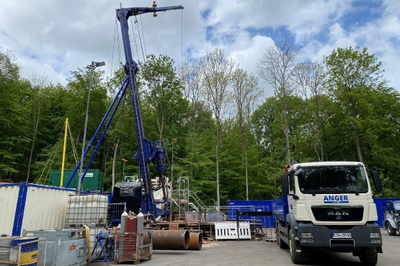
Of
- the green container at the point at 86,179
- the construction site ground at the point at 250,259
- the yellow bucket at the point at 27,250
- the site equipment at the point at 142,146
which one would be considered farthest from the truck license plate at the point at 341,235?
the green container at the point at 86,179

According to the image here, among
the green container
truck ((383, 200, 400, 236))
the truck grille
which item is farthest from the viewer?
the green container

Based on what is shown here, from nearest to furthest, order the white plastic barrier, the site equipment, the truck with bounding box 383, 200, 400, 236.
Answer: the white plastic barrier → the site equipment → the truck with bounding box 383, 200, 400, 236

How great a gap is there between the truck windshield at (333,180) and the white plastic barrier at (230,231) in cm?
923

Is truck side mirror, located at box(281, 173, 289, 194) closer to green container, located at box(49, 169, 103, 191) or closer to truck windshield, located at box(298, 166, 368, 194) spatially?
truck windshield, located at box(298, 166, 368, 194)

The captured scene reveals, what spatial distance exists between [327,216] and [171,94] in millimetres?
27267

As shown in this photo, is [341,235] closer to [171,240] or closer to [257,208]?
[171,240]

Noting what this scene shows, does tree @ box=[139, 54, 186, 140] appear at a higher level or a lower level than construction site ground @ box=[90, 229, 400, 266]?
higher

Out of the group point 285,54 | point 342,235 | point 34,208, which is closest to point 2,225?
point 34,208

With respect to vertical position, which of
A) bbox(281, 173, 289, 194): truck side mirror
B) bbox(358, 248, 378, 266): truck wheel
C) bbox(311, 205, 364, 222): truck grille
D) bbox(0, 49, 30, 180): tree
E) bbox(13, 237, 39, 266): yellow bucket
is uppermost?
bbox(0, 49, 30, 180): tree

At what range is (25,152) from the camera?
119ft

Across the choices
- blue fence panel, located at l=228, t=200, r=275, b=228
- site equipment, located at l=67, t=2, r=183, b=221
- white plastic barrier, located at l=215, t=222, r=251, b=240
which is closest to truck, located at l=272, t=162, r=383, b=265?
white plastic barrier, located at l=215, t=222, r=251, b=240

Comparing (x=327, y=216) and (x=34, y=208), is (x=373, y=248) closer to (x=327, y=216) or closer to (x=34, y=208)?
(x=327, y=216)

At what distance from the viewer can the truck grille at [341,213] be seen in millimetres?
8344

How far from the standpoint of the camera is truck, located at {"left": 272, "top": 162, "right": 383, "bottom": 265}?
26.7 ft
